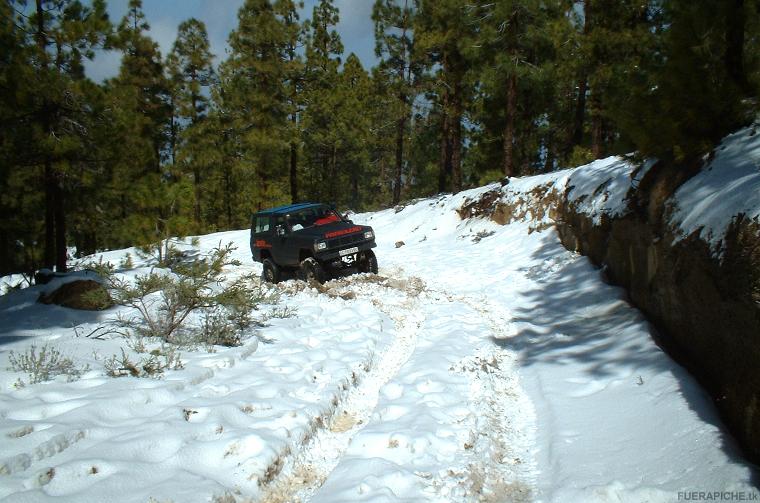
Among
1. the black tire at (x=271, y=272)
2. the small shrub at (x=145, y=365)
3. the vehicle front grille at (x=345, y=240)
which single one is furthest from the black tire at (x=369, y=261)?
the small shrub at (x=145, y=365)

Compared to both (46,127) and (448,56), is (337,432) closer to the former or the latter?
(46,127)

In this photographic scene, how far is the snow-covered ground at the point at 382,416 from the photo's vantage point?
122 inches

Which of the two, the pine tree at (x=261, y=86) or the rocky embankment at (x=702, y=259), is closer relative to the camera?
the rocky embankment at (x=702, y=259)

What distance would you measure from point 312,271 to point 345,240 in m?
1.01

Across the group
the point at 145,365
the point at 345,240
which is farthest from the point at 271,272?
the point at 145,365

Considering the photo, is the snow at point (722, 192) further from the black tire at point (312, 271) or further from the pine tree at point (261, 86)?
the pine tree at point (261, 86)

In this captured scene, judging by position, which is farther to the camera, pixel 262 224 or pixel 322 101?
pixel 322 101

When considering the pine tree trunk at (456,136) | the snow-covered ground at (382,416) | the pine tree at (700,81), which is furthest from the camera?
the pine tree trunk at (456,136)

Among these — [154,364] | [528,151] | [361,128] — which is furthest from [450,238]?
[361,128]

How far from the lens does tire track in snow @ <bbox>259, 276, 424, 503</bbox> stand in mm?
3350

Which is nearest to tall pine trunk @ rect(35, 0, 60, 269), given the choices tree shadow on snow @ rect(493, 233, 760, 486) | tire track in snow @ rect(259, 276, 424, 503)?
tire track in snow @ rect(259, 276, 424, 503)

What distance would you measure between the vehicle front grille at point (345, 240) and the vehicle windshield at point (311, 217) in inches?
40.3

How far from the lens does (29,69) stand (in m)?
9.60

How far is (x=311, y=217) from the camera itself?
11273 millimetres
